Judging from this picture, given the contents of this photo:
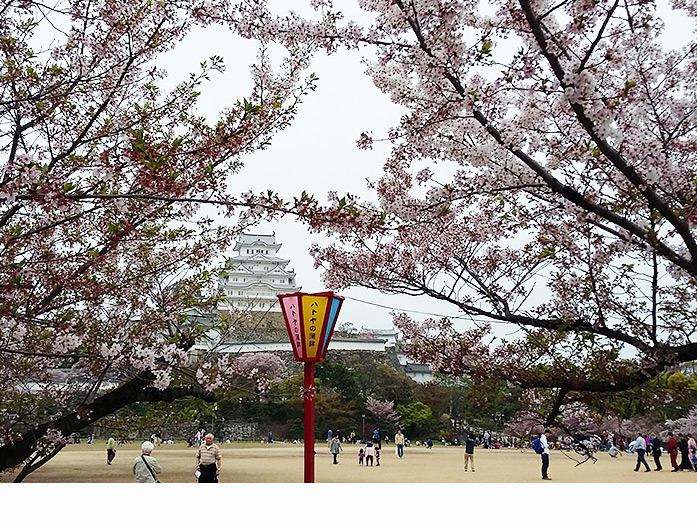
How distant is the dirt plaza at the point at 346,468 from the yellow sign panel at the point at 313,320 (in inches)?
122

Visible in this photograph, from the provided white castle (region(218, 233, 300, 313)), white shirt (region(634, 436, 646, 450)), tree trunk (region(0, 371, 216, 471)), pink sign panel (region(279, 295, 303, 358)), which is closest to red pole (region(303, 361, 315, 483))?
pink sign panel (region(279, 295, 303, 358))

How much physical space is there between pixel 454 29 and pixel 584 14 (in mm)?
273

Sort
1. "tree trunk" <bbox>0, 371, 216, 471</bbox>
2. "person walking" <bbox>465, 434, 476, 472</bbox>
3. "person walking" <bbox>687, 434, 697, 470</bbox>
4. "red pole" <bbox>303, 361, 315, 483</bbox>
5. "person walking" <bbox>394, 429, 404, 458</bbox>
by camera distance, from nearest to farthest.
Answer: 1. "tree trunk" <bbox>0, 371, 216, 471</bbox>
2. "red pole" <bbox>303, 361, 315, 483</bbox>
3. "person walking" <bbox>687, 434, 697, 470</bbox>
4. "person walking" <bbox>465, 434, 476, 472</bbox>
5. "person walking" <bbox>394, 429, 404, 458</bbox>

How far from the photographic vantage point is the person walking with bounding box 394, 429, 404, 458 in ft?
→ 23.2

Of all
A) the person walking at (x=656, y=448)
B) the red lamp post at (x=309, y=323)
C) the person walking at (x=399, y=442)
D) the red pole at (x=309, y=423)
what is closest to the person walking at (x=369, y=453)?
the person walking at (x=399, y=442)

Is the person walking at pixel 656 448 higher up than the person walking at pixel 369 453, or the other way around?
the person walking at pixel 656 448

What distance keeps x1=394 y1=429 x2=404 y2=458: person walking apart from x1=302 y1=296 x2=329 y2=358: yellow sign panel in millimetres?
4387

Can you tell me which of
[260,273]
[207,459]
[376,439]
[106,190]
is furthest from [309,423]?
[260,273]

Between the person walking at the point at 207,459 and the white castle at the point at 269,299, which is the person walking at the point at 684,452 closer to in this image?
the white castle at the point at 269,299

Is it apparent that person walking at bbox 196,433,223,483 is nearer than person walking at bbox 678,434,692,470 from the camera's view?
Yes

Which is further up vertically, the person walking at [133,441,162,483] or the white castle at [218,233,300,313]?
the white castle at [218,233,300,313]

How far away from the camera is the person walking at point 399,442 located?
709cm

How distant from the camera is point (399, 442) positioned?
7152mm

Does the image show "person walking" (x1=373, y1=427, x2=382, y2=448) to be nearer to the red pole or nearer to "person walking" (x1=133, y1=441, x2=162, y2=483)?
the red pole
